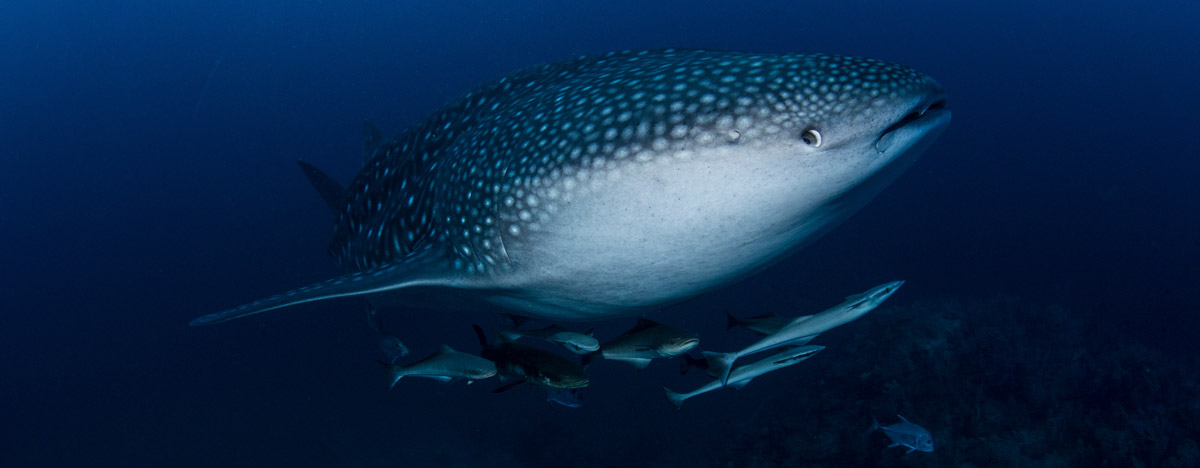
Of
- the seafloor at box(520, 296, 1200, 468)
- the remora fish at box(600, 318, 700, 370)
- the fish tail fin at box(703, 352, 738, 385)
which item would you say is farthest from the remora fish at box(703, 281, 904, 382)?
the seafloor at box(520, 296, 1200, 468)

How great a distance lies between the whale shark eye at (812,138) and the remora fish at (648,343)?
4.76 ft

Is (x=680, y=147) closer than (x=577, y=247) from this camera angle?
Yes

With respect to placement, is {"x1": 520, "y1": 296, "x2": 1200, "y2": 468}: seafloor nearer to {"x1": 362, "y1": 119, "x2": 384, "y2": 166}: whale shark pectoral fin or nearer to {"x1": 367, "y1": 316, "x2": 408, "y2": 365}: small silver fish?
{"x1": 367, "y1": 316, "x2": 408, "y2": 365}: small silver fish

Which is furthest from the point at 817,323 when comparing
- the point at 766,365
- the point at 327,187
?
the point at 327,187

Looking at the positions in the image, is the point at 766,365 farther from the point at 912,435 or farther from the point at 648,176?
the point at 912,435

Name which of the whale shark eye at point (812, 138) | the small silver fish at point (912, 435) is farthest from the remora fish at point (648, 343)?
the small silver fish at point (912, 435)

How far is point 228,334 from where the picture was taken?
18.1m

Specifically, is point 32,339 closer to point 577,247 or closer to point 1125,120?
point 577,247

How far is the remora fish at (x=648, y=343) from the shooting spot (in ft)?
10.5

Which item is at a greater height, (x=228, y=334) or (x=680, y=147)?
(x=680, y=147)

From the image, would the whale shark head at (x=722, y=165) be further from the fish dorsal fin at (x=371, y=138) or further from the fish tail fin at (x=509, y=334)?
the fish dorsal fin at (x=371, y=138)

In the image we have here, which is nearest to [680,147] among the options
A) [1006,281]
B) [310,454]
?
[310,454]

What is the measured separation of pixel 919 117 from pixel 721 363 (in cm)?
166

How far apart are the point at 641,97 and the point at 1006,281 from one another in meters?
22.1
